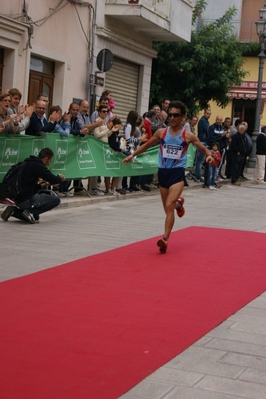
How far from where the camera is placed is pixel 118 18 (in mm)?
24531

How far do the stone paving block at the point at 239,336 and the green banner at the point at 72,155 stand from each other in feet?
26.2

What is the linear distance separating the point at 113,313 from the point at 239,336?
120 centimetres

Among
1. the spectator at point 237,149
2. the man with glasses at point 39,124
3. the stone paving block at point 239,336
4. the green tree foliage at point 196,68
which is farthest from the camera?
the green tree foliage at point 196,68

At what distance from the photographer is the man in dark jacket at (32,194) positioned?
44.3ft

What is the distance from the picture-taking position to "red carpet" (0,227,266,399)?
5746 millimetres

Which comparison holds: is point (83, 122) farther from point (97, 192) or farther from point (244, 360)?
point (244, 360)

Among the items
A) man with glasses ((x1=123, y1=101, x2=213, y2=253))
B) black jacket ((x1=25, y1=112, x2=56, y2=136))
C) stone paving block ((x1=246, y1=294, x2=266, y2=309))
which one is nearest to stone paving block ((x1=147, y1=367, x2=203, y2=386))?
stone paving block ((x1=246, y1=294, x2=266, y2=309))

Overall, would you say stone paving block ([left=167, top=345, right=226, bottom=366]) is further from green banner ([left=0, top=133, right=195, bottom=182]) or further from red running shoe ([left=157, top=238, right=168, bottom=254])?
green banner ([left=0, top=133, right=195, bottom=182])

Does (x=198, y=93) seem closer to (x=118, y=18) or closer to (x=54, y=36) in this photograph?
(x=118, y=18)

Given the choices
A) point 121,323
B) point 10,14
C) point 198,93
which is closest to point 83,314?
point 121,323

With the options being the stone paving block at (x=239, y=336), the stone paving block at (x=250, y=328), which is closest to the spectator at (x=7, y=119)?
the stone paving block at (x=250, y=328)

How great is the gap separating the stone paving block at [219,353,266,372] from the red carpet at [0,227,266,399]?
38 centimetres

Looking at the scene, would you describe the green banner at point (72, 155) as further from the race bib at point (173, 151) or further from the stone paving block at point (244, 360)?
the stone paving block at point (244, 360)

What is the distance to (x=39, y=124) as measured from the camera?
15805 mm
